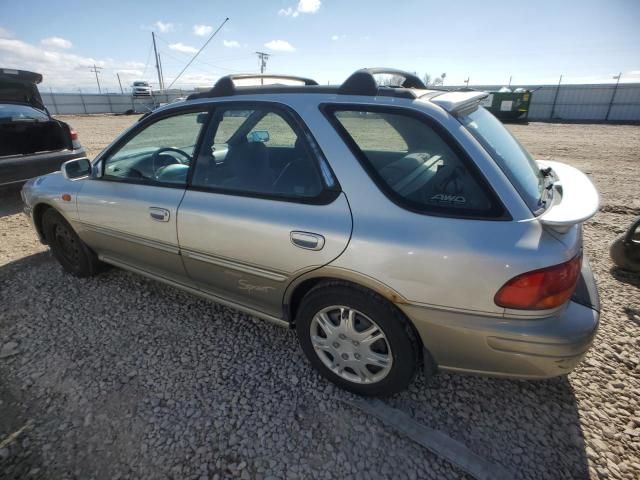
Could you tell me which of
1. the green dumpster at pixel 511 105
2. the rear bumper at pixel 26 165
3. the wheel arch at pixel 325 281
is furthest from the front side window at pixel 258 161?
the green dumpster at pixel 511 105

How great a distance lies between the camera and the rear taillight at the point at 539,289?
1.43 m

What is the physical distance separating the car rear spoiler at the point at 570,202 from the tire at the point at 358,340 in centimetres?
80

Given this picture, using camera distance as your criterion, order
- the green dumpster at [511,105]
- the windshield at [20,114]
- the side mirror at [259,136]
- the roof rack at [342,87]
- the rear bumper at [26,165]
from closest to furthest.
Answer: the roof rack at [342,87] → the side mirror at [259,136] → the rear bumper at [26,165] → the windshield at [20,114] → the green dumpster at [511,105]

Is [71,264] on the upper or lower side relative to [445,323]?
lower

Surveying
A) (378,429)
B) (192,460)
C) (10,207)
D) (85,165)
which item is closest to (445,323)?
(378,429)

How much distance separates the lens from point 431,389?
2.10 m

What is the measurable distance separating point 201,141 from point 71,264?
2183mm

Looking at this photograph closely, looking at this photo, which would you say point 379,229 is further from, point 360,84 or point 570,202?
point 570,202

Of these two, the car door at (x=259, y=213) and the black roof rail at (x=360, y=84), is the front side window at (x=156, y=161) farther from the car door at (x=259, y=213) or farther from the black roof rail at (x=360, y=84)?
the black roof rail at (x=360, y=84)

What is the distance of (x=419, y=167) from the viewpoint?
180 cm

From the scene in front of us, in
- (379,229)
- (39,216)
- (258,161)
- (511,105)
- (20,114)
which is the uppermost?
(20,114)

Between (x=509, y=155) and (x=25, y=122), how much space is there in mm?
7013

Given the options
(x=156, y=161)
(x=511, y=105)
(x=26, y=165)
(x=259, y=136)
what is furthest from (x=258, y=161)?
(x=511, y=105)

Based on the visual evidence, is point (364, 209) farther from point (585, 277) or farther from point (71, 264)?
point (71, 264)
